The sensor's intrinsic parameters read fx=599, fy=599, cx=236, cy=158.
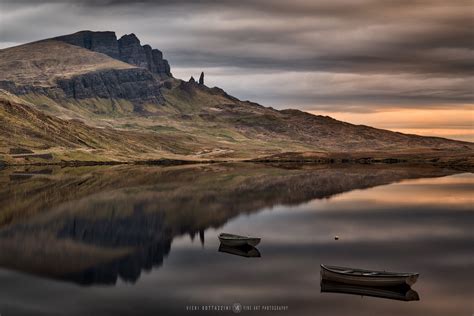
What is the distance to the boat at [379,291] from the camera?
185 ft

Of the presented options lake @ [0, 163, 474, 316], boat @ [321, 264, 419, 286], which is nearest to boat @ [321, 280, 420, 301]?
boat @ [321, 264, 419, 286]

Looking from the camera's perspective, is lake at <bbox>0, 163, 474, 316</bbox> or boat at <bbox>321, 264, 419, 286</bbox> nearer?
lake at <bbox>0, 163, 474, 316</bbox>

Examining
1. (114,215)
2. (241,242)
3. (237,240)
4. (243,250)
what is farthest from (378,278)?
(114,215)

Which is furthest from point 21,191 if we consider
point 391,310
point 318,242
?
point 391,310

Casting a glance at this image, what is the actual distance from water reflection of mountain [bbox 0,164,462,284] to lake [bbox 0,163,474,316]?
0.32 m

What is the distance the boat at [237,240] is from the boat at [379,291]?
70.8ft

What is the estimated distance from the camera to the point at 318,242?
86.3 metres

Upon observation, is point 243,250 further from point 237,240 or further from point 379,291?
point 379,291

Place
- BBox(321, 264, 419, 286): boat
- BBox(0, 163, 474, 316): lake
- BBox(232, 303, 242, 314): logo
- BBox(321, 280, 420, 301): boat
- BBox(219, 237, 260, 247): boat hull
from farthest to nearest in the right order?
BBox(219, 237, 260, 247): boat hull < BBox(321, 264, 419, 286): boat < BBox(321, 280, 420, 301): boat < BBox(0, 163, 474, 316): lake < BBox(232, 303, 242, 314): logo

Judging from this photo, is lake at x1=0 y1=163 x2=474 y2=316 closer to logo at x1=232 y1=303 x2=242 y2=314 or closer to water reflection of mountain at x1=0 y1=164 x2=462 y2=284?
logo at x1=232 y1=303 x2=242 y2=314

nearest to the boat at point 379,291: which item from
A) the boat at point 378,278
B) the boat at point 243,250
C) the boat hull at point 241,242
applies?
the boat at point 378,278

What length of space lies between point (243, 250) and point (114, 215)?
45.1 meters

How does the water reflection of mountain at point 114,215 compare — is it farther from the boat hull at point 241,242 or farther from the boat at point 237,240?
the boat hull at point 241,242

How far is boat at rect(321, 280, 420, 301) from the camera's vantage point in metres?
56.2
